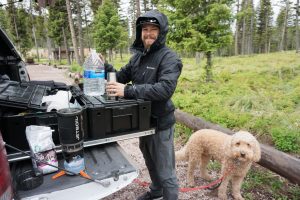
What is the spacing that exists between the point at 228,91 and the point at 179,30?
4.04 meters

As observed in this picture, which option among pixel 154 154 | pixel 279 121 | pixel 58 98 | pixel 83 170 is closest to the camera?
pixel 83 170

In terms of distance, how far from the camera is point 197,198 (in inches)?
153

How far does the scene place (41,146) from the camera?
1.98m

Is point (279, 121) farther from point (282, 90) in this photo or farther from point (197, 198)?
point (282, 90)

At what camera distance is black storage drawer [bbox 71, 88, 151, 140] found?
2260mm

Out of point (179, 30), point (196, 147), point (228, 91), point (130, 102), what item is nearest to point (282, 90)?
point (228, 91)

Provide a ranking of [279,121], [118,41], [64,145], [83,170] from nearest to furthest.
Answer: [64,145]
[83,170]
[279,121]
[118,41]

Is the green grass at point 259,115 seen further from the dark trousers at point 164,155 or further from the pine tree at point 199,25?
the pine tree at point 199,25

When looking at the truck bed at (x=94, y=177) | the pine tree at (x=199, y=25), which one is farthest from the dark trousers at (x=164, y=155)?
the pine tree at (x=199, y=25)

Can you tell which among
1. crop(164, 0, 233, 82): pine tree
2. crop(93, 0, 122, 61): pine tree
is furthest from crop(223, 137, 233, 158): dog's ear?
crop(93, 0, 122, 61): pine tree

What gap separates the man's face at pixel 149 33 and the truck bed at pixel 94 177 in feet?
4.33

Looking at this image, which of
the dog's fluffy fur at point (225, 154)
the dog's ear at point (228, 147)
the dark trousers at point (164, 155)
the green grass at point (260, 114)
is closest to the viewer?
the dark trousers at point (164, 155)

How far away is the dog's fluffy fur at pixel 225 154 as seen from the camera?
11.3ft

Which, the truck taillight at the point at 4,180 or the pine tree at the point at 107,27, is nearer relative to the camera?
the truck taillight at the point at 4,180
